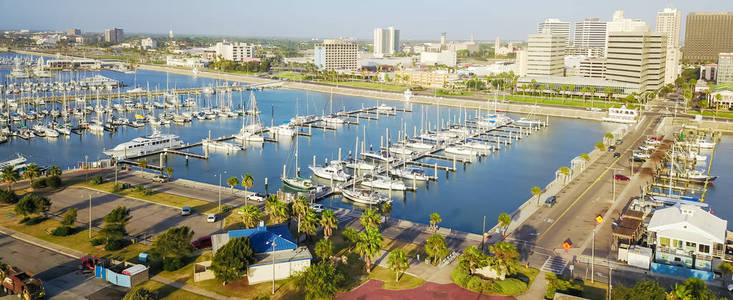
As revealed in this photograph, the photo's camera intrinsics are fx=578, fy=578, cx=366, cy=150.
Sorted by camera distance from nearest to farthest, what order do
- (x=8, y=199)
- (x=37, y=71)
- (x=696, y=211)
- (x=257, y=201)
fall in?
(x=696, y=211)
(x=8, y=199)
(x=257, y=201)
(x=37, y=71)

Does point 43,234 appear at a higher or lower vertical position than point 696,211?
lower

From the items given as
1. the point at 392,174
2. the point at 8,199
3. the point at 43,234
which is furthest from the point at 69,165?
the point at 392,174

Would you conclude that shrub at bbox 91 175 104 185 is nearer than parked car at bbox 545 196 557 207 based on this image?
No

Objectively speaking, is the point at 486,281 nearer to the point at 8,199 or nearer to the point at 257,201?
the point at 257,201

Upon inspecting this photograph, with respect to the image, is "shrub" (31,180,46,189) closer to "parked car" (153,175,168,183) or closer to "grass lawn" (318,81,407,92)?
"parked car" (153,175,168,183)

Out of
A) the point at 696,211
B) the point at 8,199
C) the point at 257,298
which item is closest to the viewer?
the point at 257,298

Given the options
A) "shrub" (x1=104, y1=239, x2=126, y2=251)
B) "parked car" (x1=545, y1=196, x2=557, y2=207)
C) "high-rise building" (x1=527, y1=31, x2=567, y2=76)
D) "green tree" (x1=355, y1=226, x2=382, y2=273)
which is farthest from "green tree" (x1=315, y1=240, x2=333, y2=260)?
"high-rise building" (x1=527, y1=31, x2=567, y2=76)

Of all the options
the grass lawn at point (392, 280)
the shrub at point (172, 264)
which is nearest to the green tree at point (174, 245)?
the shrub at point (172, 264)

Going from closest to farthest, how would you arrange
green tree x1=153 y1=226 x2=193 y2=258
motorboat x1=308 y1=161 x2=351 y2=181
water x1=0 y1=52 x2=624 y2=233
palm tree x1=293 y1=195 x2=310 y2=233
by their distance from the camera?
green tree x1=153 y1=226 x2=193 y2=258 → palm tree x1=293 y1=195 x2=310 y2=233 → water x1=0 y1=52 x2=624 y2=233 → motorboat x1=308 y1=161 x2=351 y2=181
